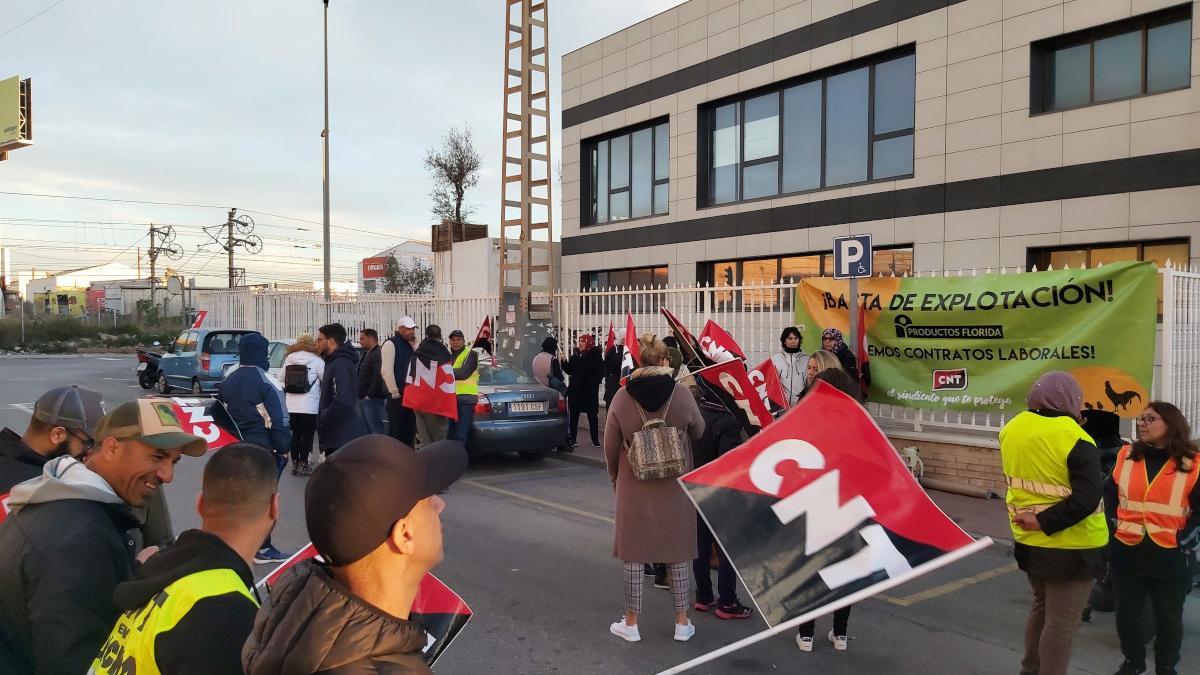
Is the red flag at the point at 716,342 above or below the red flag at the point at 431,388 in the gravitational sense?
above

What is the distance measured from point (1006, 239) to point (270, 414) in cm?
1131

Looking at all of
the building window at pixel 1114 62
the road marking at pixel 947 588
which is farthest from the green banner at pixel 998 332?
the building window at pixel 1114 62

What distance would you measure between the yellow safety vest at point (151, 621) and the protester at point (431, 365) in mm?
7328

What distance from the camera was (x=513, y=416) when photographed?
1062 centimetres

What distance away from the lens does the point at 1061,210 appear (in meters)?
12.5

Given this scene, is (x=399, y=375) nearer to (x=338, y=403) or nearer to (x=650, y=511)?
(x=338, y=403)

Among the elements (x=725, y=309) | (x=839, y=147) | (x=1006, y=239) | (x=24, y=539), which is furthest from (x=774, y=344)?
(x=24, y=539)

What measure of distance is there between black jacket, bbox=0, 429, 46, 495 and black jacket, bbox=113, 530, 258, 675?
153 cm

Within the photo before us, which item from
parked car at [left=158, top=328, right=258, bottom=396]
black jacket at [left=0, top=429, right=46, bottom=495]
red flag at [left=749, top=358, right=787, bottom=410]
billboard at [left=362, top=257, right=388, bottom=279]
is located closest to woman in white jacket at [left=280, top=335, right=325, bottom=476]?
red flag at [left=749, top=358, right=787, bottom=410]

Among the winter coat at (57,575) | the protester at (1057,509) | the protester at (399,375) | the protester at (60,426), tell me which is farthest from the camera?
the protester at (399,375)

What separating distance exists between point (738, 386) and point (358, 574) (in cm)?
485

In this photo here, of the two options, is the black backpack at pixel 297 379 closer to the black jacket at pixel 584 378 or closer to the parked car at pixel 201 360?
the black jacket at pixel 584 378

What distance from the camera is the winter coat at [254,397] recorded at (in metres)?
6.89

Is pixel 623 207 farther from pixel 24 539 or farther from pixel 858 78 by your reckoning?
pixel 24 539
